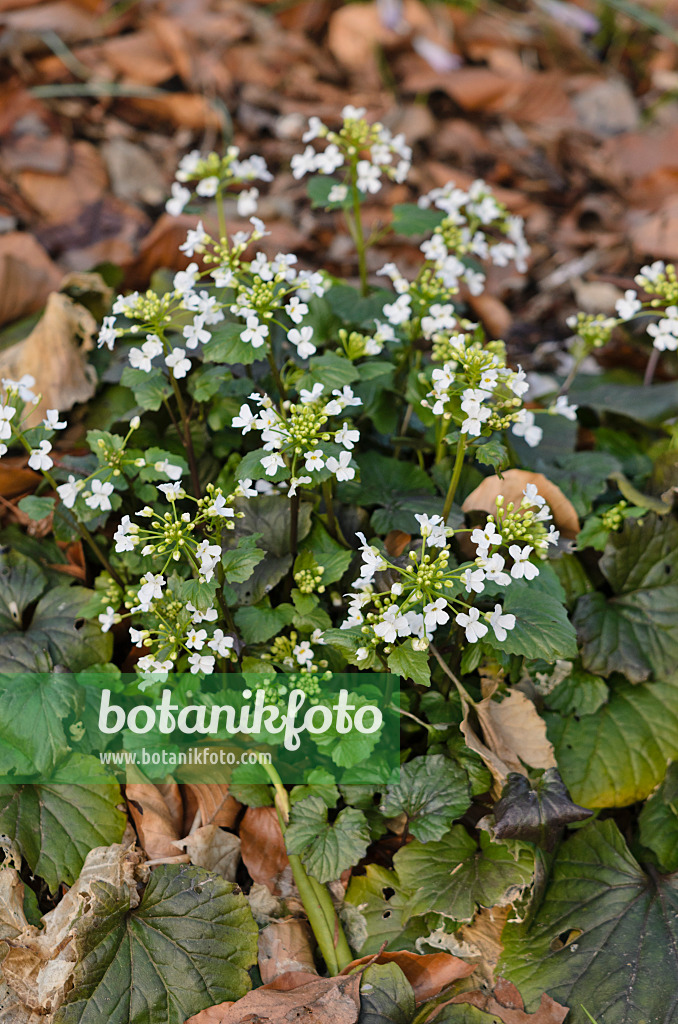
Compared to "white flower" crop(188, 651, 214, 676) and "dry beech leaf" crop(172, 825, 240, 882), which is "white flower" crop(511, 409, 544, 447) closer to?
"white flower" crop(188, 651, 214, 676)

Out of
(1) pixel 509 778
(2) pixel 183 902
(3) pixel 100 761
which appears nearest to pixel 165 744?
(3) pixel 100 761

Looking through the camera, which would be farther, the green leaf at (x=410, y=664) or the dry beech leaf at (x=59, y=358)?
the dry beech leaf at (x=59, y=358)

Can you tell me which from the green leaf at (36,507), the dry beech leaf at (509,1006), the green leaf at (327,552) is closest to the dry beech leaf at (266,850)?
the dry beech leaf at (509,1006)

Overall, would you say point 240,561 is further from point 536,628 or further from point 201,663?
point 536,628

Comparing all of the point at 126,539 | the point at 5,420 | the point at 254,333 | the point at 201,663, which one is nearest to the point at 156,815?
the point at 201,663

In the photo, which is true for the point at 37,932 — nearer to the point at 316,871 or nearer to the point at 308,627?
the point at 316,871

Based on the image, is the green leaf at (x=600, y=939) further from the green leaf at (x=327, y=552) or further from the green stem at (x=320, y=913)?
the green leaf at (x=327, y=552)

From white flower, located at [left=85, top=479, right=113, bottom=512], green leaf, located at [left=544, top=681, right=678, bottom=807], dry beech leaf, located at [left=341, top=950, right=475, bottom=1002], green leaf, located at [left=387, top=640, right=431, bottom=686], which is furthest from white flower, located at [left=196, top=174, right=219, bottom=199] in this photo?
dry beech leaf, located at [left=341, top=950, right=475, bottom=1002]
